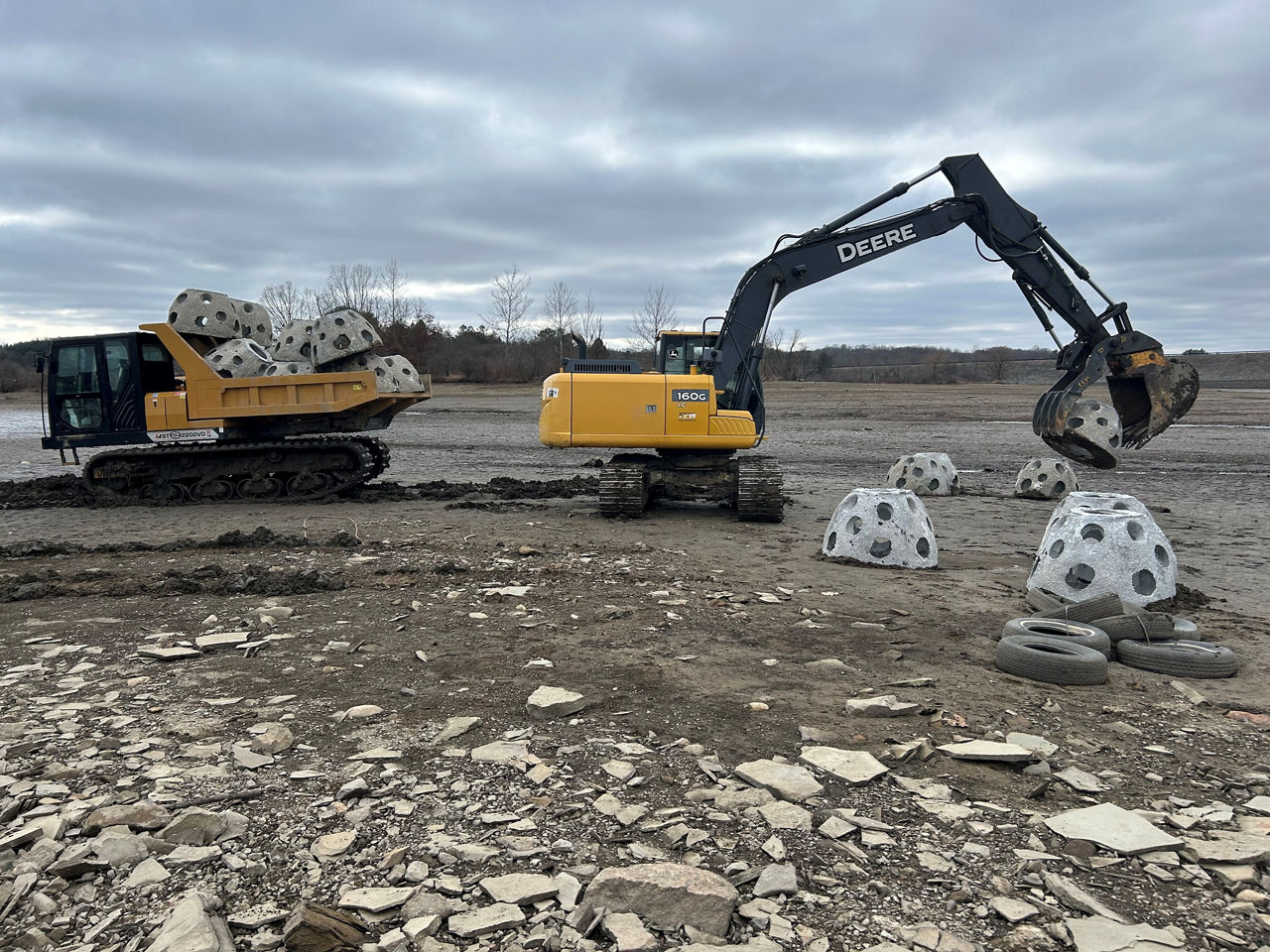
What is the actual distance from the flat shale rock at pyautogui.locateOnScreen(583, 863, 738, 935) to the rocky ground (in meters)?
0.01

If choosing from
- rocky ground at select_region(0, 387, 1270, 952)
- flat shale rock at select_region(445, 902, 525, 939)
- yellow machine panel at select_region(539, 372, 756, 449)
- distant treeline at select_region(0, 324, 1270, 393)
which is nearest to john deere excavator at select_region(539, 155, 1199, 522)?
yellow machine panel at select_region(539, 372, 756, 449)

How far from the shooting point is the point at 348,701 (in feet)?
15.3

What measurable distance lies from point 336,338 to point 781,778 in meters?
11.9

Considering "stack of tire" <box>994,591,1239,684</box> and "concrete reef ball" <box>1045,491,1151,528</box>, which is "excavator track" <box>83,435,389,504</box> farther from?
"stack of tire" <box>994,591,1239,684</box>

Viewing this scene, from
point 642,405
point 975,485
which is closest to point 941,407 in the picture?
point 975,485

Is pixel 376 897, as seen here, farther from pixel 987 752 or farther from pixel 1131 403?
pixel 1131 403

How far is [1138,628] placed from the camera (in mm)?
5641

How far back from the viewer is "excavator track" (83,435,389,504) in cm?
1315

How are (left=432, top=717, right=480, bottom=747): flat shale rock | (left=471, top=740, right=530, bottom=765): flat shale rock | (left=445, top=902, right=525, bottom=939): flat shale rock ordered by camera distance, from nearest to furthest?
(left=445, top=902, right=525, bottom=939): flat shale rock < (left=471, top=740, right=530, bottom=765): flat shale rock < (left=432, top=717, right=480, bottom=747): flat shale rock

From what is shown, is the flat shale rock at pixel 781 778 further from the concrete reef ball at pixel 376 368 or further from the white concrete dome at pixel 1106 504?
the concrete reef ball at pixel 376 368

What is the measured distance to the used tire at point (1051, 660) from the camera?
5.00m

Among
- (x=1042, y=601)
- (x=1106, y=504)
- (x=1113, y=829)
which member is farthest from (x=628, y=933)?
(x=1106, y=504)

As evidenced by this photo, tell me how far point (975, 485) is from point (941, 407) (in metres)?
23.0

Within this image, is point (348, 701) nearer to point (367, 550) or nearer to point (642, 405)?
point (367, 550)
